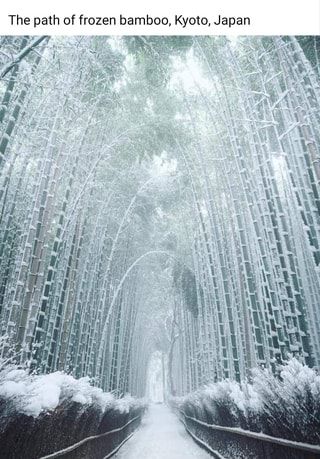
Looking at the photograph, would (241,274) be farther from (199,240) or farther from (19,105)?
(19,105)

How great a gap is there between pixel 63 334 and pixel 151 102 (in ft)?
17.9

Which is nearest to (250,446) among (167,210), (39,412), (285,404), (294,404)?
(285,404)

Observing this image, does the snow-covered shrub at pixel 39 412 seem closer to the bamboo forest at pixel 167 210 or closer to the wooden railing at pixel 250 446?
the bamboo forest at pixel 167 210

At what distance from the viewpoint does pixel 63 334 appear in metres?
5.70

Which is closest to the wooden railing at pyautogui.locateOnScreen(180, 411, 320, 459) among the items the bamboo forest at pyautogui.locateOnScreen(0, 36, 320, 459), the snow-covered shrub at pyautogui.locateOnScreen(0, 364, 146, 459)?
the bamboo forest at pyautogui.locateOnScreen(0, 36, 320, 459)

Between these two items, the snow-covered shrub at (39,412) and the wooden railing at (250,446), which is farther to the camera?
the wooden railing at (250,446)

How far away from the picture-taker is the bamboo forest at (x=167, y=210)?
3.07 m

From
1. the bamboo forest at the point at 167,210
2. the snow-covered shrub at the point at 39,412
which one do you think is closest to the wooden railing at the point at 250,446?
the bamboo forest at the point at 167,210

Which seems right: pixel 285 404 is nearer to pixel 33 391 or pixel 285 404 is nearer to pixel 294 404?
pixel 294 404

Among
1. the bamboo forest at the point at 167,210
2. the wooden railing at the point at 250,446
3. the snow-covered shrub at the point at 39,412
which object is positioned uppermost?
the bamboo forest at the point at 167,210

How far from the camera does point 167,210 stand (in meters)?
10.7

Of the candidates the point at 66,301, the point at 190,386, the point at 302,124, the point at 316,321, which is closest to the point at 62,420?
the point at 66,301
